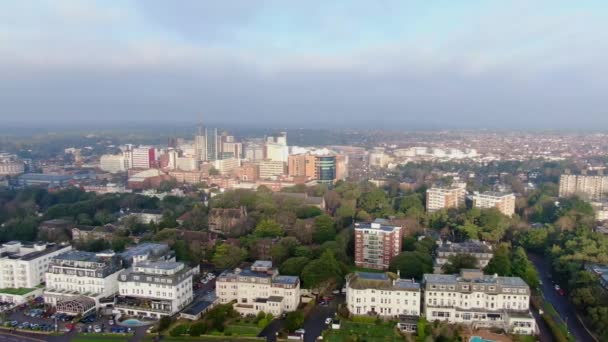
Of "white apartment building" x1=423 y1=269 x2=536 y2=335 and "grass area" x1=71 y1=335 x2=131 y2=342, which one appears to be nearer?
"grass area" x1=71 y1=335 x2=131 y2=342

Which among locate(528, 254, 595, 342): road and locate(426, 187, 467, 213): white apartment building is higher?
locate(426, 187, 467, 213): white apartment building

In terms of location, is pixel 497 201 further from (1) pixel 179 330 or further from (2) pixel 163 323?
(2) pixel 163 323

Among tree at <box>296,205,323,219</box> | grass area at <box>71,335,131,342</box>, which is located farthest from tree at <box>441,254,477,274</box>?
grass area at <box>71,335,131,342</box>

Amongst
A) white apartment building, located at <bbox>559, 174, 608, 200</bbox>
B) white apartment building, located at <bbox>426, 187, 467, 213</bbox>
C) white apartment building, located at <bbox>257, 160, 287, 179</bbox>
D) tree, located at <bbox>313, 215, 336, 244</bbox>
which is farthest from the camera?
white apartment building, located at <bbox>257, 160, 287, 179</bbox>

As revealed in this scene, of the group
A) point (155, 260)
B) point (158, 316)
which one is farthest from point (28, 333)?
point (155, 260)

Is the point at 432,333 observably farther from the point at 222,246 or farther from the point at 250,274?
the point at 222,246

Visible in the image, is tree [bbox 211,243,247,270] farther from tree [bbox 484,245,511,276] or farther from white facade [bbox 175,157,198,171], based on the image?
white facade [bbox 175,157,198,171]

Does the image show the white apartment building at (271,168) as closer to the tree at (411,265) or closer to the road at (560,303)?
the road at (560,303)
